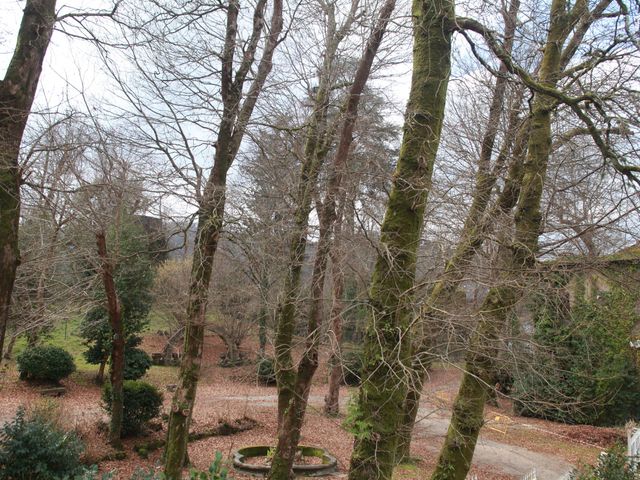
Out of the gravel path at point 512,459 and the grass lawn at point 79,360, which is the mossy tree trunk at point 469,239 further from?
the grass lawn at point 79,360

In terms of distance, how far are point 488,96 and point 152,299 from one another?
14.1m

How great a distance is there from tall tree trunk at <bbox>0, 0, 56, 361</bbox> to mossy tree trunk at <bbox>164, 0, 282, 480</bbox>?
7.33ft

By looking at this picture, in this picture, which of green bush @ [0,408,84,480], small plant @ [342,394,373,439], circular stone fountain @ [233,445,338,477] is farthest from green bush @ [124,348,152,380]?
small plant @ [342,394,373,439]

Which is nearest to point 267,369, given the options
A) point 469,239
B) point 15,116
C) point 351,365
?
point 351,365

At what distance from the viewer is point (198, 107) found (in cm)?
723

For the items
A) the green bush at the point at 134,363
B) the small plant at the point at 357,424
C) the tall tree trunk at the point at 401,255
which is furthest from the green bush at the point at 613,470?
the green bush at the point at 134,363

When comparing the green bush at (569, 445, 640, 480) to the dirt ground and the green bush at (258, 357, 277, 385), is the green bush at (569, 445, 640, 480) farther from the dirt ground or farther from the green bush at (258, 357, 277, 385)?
the green bush at (258, 357, 277, 385)

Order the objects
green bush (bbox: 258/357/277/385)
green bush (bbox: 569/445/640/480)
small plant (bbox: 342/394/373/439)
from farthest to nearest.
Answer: green bush (bbox: 258/357/277/385), green bush (bbox: 569/445/640/480), small plant (bbox: 342/394/373/439)

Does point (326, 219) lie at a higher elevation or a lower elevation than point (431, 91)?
lower

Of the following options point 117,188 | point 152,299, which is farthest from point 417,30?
point 152,299

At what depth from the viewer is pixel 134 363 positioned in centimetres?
1543

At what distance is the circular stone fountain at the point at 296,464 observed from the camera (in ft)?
31.9

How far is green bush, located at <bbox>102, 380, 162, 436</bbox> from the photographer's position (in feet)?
36.4

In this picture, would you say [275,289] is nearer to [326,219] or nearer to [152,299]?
[326,219]
